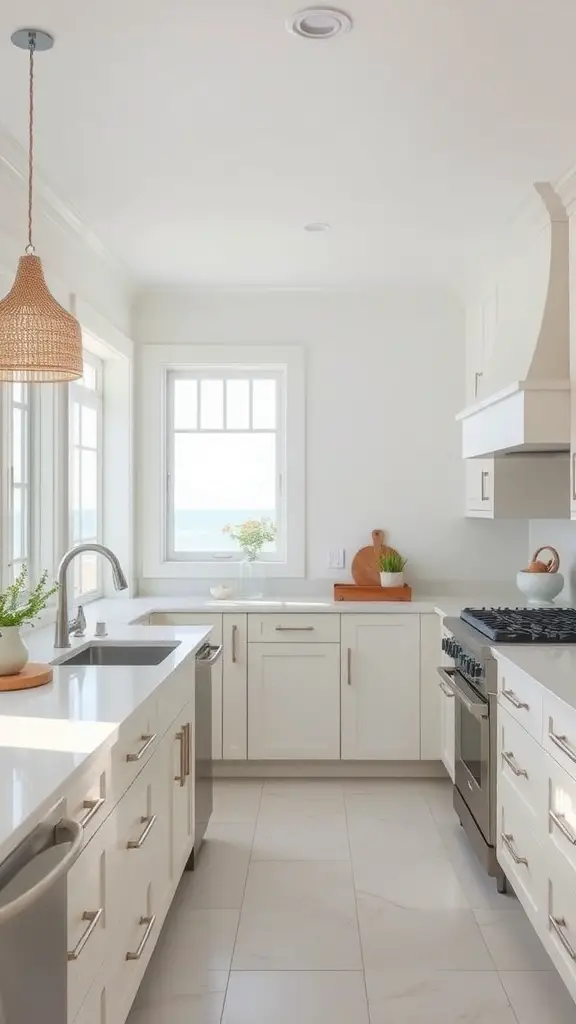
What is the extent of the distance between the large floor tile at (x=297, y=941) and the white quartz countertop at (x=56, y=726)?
2.95 ft

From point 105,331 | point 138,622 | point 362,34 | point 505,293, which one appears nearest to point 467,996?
point 138,622

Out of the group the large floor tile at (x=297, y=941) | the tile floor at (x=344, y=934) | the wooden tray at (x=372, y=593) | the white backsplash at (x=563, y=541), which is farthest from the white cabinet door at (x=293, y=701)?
the large floor tile at (x=297, y=941)

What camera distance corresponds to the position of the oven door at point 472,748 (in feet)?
10.2

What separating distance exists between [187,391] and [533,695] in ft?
9.91

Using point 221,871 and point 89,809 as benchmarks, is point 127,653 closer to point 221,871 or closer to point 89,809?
point 221,871

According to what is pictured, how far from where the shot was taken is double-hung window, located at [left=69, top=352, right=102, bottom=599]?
4.30 meters

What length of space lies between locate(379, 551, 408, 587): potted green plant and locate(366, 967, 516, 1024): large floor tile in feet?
7.48

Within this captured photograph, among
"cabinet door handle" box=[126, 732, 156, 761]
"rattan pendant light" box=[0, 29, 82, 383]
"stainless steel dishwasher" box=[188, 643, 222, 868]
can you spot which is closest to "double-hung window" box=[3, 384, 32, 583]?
"stainless steel dishwasher" box=[188, 643, 222, 868]

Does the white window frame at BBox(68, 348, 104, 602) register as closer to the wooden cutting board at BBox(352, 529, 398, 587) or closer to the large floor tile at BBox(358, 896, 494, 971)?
the wooden cutting board at BBox(352, 529, 398, 587)

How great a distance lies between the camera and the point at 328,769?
14.6ft

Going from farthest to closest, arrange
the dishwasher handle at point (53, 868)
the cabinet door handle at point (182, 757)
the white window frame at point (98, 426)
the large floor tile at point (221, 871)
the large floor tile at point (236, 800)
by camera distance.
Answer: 1. the white window frame at point (98, 426)
2. the large floor tile at point (236, 800)
3. the large floor tile at point (221, 871)
4. the cabinet door handle at point (182, 757)
5. the dishwasher handle at point (53, 868)

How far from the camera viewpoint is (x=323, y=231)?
386cm

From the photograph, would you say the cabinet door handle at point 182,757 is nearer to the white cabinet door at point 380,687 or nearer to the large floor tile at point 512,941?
the large floor tile at point 512,941

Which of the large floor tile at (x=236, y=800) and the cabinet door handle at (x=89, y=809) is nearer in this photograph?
the cabinet door handle at (x=89, y=809)
